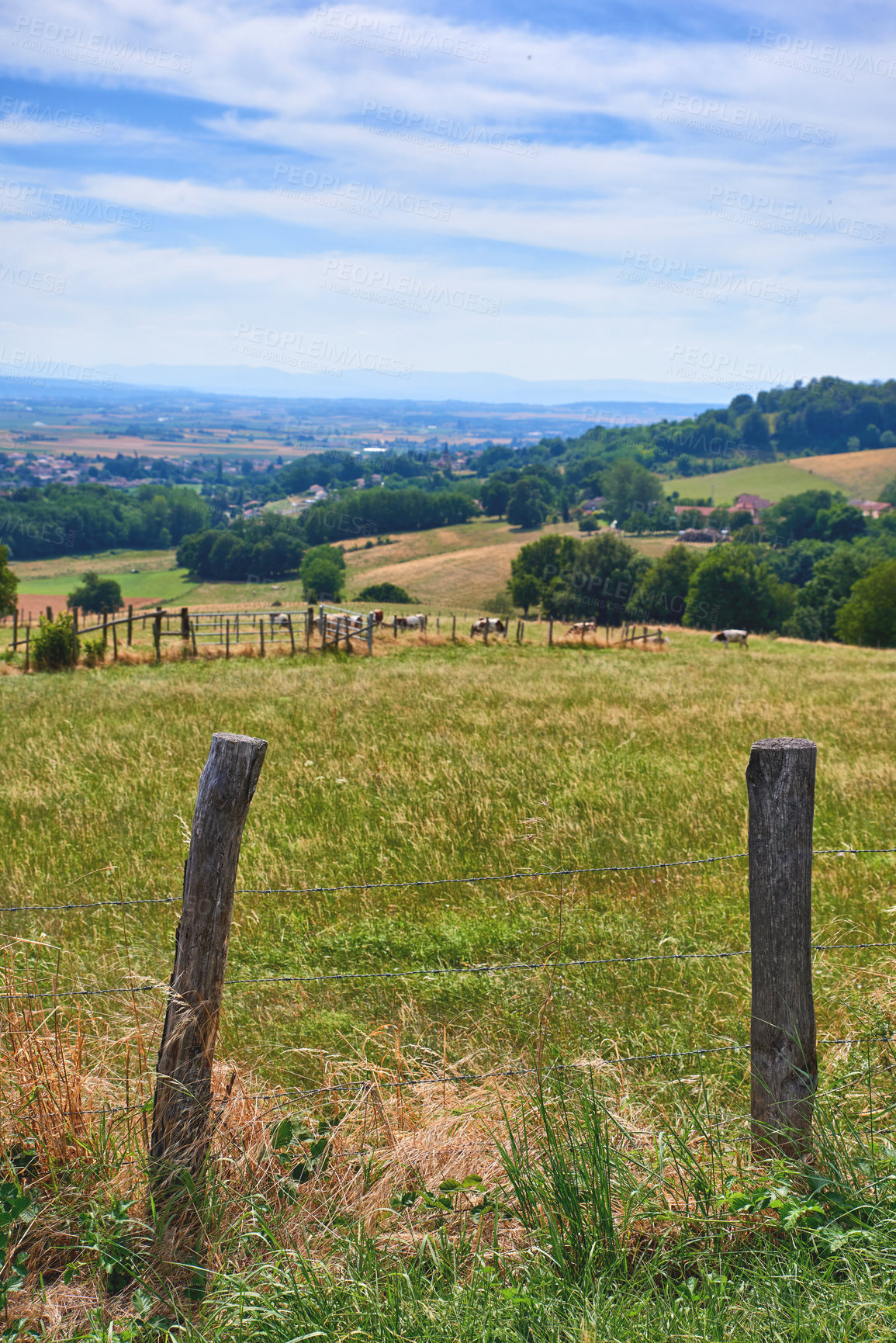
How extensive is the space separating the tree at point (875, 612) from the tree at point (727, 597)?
1529 centimetres

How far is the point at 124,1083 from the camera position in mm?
3232

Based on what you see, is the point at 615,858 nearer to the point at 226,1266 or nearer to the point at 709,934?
the point at 709,934

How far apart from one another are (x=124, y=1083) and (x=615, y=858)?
4339 millimetres

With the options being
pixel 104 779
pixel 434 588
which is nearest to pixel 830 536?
pixel 434 588

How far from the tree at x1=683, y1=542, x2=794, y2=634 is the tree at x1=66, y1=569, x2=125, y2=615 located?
64.5 m

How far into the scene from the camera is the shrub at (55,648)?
77.3ft

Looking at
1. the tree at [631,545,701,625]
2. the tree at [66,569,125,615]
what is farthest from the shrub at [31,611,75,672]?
the tree at [66,569,125,615]

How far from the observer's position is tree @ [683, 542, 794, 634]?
272 ft

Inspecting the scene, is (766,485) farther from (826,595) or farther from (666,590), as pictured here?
(666,590)

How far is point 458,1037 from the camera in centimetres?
441

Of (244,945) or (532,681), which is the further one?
(532,681)

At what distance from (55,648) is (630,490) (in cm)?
15403

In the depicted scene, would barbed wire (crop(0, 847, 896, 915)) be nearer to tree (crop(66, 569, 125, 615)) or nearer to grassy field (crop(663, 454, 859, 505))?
tree (crop(66, 569, 125, 615))

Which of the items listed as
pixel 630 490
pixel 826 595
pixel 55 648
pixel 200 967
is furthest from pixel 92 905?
pixel 630 490
